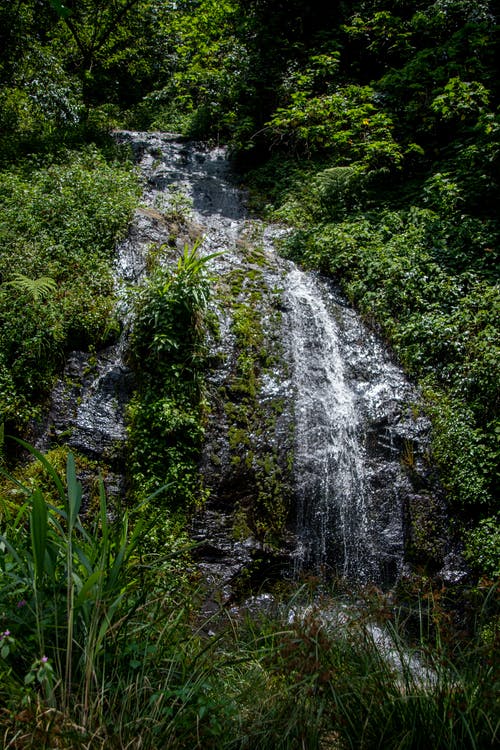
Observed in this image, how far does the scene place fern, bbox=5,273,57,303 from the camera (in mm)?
6293

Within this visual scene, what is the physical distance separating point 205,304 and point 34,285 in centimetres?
213

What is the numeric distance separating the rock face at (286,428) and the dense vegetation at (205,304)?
0.30 m

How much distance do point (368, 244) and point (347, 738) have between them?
803cm

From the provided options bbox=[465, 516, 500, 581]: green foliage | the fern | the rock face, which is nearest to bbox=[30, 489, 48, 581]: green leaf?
the rock face

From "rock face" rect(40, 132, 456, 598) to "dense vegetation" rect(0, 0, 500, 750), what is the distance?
30cm

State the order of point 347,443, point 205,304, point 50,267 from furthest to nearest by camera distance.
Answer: point 50,267
point 205,304
point 347,443

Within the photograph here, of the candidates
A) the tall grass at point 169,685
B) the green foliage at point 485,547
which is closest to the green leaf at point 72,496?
the tall grass at point 169,685

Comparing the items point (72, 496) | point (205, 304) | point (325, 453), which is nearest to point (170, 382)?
point (205, 304)

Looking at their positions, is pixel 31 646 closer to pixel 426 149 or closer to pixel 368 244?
pixel 368 244

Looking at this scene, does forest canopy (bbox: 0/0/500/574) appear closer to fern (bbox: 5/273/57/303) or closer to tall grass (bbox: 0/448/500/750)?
fern (bbox: 5/273/57/303)

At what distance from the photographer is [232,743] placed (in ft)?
6.31

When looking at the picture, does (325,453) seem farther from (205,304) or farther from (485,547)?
(205,304)

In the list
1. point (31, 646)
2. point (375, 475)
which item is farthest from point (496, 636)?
point (375, 475)

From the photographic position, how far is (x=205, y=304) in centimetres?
664
